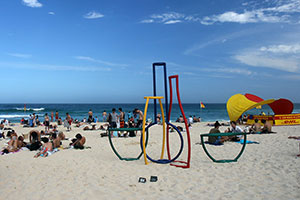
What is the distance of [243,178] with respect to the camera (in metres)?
5.29

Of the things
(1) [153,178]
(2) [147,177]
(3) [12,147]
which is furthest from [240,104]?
(3) [12,147]

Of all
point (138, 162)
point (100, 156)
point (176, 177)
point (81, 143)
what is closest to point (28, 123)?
point (81, 143)

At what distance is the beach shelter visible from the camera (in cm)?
1723

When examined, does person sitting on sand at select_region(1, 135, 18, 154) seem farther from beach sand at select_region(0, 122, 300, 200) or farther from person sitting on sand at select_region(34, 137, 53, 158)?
person sitting on sand at select_region(34, 137, 53, 158)

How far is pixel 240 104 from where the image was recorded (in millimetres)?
17922

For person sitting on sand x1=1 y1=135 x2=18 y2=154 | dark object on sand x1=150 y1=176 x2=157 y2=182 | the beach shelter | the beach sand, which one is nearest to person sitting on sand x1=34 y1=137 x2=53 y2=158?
the beach sand

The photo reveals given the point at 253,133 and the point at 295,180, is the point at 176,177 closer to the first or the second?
the point at 295,180

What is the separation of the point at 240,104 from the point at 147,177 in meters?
14.3

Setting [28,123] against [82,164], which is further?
[28,123]

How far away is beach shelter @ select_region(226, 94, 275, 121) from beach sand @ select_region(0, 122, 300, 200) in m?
9.48

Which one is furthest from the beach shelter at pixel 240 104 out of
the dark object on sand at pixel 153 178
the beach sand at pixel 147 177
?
the dark object on sand at pixel 153 178

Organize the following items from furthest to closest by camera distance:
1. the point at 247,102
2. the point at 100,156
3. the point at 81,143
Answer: the point at 247,102, the point at 81,143, the point at 100,156

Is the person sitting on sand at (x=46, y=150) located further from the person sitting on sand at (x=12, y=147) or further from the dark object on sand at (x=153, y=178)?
the dark object on sand at (x=153, y=178)

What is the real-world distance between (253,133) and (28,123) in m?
17.7
